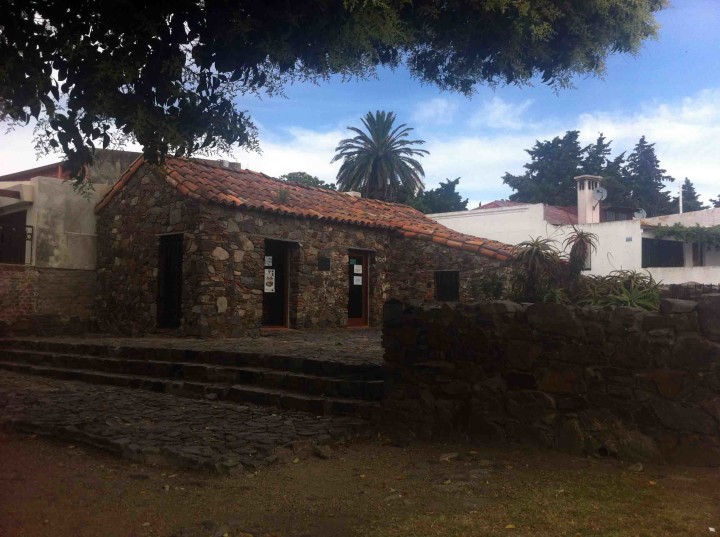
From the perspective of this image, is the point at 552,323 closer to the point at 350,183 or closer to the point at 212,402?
the point at 212,402

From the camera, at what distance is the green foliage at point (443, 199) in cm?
4109

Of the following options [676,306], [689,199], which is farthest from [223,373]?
[689,199]

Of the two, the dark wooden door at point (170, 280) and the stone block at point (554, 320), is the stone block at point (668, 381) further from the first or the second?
the dark wooden door at point (170, 280)

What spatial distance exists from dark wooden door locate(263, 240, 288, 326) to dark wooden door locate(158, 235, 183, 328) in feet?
6.18

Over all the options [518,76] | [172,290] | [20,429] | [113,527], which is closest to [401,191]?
[172,290]

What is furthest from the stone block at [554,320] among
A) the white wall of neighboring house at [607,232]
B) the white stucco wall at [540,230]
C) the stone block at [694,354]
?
the white wall of neighboring house at [607,232]

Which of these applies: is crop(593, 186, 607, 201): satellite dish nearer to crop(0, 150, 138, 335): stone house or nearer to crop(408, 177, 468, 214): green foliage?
crop(408, 177, 468, 214): green foliage

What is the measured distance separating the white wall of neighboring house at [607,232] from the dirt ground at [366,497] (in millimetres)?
17848

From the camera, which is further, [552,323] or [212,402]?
[212,402]

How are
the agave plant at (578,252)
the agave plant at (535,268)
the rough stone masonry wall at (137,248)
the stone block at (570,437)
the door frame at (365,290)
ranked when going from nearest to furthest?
the stone block at (570,437)
the agave plant at (578,252)
the agave plant at (535,268)
the rough stone masonry wall at (137,248)
the door frame at (365,290)

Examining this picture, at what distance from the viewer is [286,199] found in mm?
14469

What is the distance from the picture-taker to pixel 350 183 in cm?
3319

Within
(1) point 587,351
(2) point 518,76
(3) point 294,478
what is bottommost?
(3) point 294,478

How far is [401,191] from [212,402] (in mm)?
27933
